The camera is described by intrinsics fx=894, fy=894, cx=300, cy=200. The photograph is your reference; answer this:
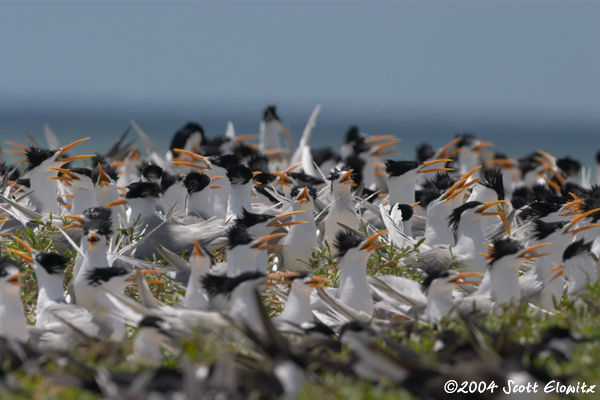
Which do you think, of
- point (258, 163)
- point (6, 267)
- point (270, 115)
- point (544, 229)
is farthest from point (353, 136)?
point (6, 267)

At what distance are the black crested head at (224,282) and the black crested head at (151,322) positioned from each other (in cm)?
42

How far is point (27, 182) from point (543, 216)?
3900 mm

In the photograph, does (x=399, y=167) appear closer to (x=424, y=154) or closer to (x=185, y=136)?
(x=424, y=154)

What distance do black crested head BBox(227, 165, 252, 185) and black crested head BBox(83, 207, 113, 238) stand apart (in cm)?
86

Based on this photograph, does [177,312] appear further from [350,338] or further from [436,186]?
[436,186]

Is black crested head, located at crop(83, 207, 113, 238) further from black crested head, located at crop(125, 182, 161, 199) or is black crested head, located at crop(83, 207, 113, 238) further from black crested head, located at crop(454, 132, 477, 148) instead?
black crested head, located at crop(454, 132, 477, 148)

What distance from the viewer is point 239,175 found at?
5773mm

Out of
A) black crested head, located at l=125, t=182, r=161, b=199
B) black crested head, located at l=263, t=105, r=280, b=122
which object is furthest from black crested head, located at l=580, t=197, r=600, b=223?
black crested head, located at l=263, t=105, r=280, b=122

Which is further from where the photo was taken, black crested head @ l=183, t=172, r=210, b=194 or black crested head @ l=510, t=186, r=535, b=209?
black crested head @ l=510, t=186, r=535, b=209

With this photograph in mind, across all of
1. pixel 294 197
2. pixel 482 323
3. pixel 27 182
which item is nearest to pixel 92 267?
pixel 294 197

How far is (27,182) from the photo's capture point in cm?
699

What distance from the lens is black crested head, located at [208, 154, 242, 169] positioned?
6270 mm

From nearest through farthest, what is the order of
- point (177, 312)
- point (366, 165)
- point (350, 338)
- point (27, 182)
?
point (350, 338) < point (177, 312) < point (27, 182) < point (366, 165)

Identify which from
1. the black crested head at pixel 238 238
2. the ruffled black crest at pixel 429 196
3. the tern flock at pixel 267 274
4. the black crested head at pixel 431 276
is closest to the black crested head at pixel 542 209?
the tern flock at pixel 267 274
